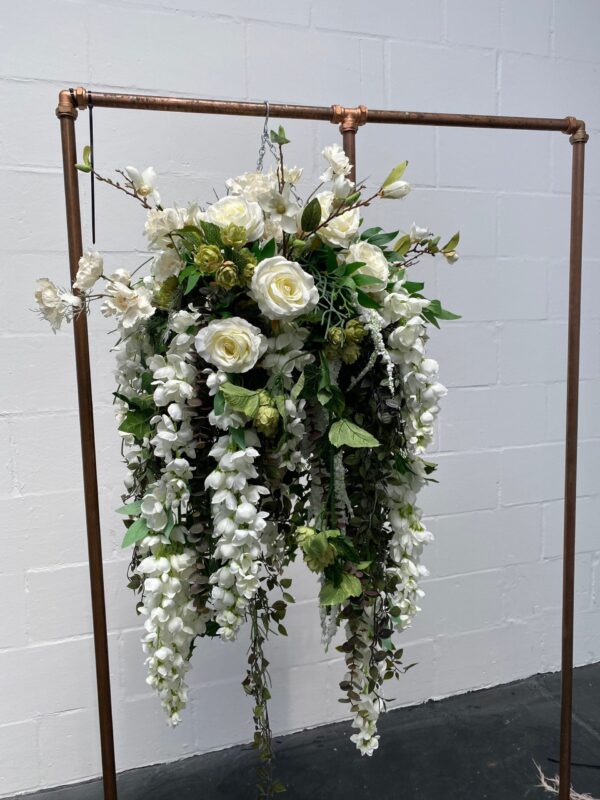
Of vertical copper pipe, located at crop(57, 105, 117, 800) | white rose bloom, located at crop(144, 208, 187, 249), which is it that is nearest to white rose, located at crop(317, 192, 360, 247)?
white rose bloom, located at crop(144, 208, 187, 249)

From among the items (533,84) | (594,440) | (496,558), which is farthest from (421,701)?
(533,84)

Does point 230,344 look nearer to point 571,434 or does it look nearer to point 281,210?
point 281,210

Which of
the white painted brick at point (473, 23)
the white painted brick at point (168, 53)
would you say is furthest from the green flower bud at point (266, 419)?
the white painted brick at point (473, 23)

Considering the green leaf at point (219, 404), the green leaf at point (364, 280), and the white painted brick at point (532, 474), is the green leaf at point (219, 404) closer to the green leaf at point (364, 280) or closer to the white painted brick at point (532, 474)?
the green leaf at point (364, 280)

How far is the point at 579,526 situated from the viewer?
2.21 metres

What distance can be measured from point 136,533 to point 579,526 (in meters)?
1.64

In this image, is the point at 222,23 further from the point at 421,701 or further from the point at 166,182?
the point at 421,701

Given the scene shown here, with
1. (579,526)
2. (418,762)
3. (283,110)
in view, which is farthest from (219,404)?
(579,526)

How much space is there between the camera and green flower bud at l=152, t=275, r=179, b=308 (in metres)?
1.03

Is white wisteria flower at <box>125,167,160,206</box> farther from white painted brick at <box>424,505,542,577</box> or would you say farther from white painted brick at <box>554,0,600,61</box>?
white painted brick at <box>554,0,600,61</box>

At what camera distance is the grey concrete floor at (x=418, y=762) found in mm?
1699

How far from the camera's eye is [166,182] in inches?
66.8

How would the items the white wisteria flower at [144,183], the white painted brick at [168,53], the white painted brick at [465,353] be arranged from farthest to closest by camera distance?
the white painted brick at [465,353] < the white painted brick at [168,53] < the white wisteria flower at [144,183]

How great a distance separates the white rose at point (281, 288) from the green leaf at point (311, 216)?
92 mm
